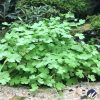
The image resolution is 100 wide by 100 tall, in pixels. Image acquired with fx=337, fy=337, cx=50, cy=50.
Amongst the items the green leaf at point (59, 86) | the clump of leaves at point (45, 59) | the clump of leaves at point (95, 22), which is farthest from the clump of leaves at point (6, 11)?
the green leaf at point (59, 86)

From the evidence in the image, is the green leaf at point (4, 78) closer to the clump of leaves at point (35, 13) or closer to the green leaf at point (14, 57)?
the green leaf at point (14, 57)

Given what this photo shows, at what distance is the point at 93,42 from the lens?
4.66 m

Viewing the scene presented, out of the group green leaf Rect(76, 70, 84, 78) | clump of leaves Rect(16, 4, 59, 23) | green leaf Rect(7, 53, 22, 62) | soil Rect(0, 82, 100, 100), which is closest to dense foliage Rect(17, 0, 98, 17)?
clump of leaves Rect(16, 4, 59, 23)

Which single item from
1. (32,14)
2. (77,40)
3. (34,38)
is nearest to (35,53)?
(34,38)

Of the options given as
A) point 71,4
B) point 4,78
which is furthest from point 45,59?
point 71,4

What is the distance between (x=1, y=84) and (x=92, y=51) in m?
1.18

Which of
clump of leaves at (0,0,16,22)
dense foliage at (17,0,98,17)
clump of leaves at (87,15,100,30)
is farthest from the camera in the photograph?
dense foliage at (17,0,98,17)

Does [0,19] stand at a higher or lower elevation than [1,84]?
higher

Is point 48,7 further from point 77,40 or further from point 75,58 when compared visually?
point 75,58

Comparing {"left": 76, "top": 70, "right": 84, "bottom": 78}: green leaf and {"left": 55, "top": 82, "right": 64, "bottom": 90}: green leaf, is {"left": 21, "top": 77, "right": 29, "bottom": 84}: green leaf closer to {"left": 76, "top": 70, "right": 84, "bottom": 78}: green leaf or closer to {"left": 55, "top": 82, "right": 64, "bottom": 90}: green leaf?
{"left": 55, "top": 82, "right": 64, "bottom": 90}: green leaf

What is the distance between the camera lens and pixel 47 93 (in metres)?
3.72

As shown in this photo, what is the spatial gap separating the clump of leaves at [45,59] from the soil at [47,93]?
0.23ft

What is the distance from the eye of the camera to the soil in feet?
12.0

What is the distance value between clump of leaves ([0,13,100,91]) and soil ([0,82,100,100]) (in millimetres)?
69
